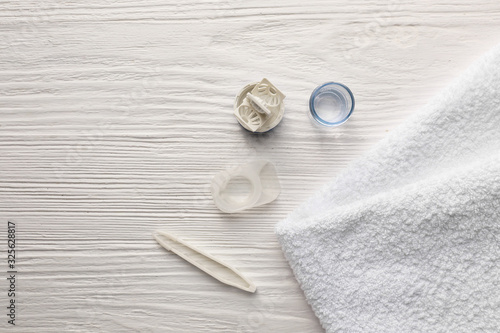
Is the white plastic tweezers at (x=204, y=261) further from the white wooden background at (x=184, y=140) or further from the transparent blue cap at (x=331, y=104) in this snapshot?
the transparent blue cap at (x=331, y=104)

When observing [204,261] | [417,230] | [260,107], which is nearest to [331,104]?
[260,107]

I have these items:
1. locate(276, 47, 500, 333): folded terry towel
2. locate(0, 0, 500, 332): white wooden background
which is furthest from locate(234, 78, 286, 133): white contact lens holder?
locate(276, 47, 500, 333): folded terry towel

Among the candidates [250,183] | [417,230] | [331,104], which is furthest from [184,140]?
[417,230]

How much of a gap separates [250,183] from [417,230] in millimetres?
296

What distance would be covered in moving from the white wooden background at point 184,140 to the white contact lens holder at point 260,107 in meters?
0.04

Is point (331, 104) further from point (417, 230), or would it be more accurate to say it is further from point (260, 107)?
point (417, 230)

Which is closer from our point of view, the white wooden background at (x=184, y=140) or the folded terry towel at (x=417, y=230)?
the folded terry towel at (x=417, y=230)

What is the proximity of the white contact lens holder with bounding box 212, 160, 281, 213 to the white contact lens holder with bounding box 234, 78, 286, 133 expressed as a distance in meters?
0.08

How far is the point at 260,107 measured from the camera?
58 cm

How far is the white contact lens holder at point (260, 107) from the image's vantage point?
59cm

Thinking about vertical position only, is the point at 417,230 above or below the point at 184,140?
below

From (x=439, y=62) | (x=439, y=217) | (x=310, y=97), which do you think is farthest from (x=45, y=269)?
(x=439, y=62)

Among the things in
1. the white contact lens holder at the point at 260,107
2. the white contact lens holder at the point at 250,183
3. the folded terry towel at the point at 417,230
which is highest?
the white contact lens holder at the point at 260,107

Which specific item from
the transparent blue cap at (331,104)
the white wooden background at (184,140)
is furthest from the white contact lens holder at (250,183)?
the transparent blue cap at (331,104)
